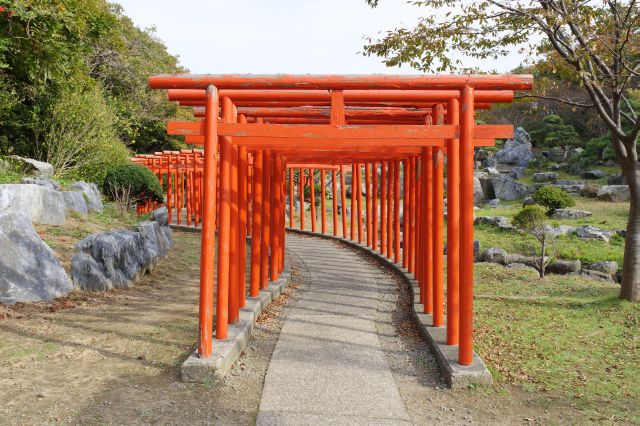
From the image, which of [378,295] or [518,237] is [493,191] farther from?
[378,295]

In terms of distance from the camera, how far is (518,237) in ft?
48.5

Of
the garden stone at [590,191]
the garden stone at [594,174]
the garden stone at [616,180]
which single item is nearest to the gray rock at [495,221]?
the garden stone at [590,191]

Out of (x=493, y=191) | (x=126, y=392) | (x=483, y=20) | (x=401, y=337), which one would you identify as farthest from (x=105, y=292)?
(x=493, y=191)

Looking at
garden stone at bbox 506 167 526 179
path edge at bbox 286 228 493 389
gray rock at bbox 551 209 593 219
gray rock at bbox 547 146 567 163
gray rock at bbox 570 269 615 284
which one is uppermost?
gray rock at bbox 547 146 567 163

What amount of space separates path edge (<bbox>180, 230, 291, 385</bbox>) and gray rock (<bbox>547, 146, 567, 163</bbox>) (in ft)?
99.9

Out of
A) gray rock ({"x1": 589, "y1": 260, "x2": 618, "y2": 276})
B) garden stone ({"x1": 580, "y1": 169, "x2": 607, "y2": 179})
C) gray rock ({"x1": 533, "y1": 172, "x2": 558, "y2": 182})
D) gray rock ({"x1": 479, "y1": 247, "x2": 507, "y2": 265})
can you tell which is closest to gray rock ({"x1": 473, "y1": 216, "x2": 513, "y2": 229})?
gray rock ({"x1": 479, "y1": 247, "x2": 507, "y2": 265})

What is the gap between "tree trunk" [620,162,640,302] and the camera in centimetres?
726

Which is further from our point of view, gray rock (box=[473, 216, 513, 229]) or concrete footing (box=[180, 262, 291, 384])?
gray rock (box=[473, 216, 513, 229])

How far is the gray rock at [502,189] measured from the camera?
2506cm

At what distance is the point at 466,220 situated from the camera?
15.7 feet

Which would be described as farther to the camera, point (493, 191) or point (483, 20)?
point (493, 191)

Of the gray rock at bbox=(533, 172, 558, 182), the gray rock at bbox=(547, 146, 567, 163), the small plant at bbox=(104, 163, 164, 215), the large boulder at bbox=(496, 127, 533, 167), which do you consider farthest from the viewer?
the large boulder at bbox=(496, 127, 533, 167)

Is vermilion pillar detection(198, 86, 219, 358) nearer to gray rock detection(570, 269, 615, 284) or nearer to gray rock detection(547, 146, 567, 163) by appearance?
gray rock detection(570, 269, 615, 284)

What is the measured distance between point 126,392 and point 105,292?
3.73m
